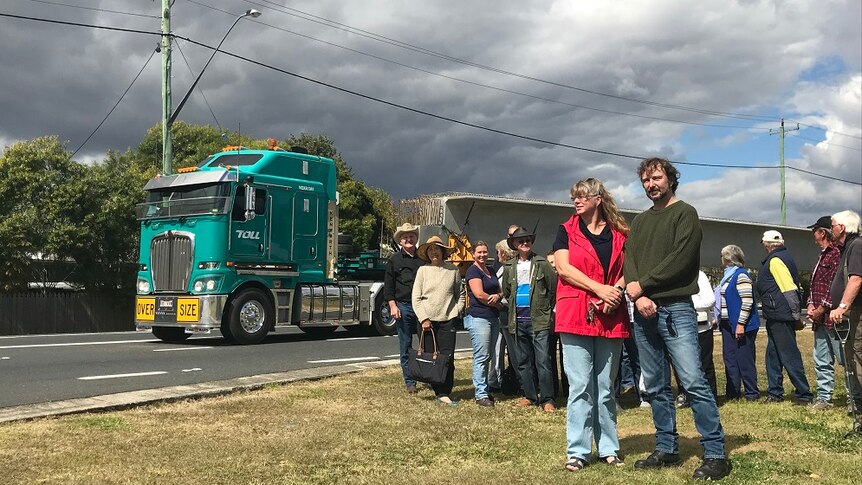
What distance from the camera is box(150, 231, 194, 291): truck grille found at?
15297mm

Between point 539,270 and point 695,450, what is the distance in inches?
102

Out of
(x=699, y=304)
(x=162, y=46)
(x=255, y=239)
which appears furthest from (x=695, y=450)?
(x=162, y=46)

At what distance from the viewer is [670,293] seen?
5.21 m

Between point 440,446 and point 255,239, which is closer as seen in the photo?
point 440,446

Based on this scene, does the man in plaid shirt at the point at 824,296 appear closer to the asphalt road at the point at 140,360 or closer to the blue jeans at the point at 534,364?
the blue jeans at the point at 534,364

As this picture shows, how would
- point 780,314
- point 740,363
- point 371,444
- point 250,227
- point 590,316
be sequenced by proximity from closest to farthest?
point 590,316
point 371,444
point 780,314
point 740,363
point 250,227

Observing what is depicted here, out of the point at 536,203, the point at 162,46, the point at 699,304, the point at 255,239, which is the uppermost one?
the point at 162,46

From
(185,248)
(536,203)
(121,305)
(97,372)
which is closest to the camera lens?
(97,372)

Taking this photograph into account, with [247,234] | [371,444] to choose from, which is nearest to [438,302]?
[371,444]

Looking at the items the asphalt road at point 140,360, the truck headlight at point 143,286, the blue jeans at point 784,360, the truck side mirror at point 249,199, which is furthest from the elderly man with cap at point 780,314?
the truck headlight at point 143,286

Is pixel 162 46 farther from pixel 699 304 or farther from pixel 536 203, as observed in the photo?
pixel 699 304

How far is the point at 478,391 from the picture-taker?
8.34m

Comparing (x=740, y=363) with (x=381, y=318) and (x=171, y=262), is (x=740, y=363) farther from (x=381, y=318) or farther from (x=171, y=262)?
(x=381, y=318)

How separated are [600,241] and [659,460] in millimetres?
1482
